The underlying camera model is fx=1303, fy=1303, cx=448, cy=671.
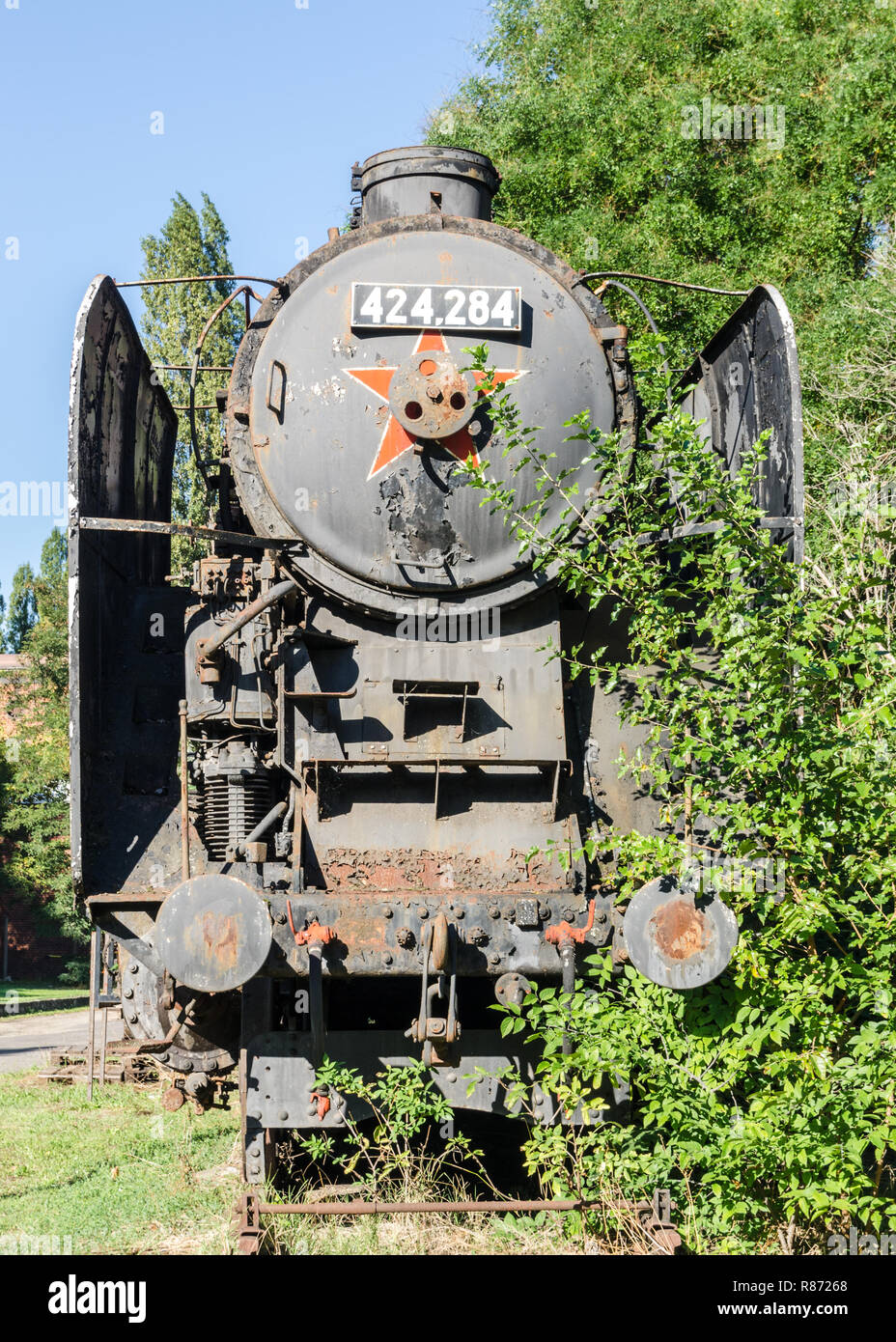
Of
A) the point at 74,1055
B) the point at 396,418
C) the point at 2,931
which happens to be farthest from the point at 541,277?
the point at 2,931

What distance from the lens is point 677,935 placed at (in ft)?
15.1

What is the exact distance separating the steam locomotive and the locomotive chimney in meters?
0.58

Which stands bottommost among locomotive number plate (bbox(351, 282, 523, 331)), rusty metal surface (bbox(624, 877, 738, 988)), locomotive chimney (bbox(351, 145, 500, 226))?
rusty metal surface (bbox(624, 877, 738, 988))

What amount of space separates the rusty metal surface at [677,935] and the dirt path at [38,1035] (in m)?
9.67

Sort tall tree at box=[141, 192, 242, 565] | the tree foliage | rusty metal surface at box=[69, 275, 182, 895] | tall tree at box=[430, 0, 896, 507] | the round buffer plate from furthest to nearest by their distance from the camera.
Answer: tall tree at box=[141, 192, 242, 565]
tall tree at box=[430, 0, 896, 507]
rusty metal surface at box=[69, 275, 182, 895]
the round buffer plate
the tree foliage

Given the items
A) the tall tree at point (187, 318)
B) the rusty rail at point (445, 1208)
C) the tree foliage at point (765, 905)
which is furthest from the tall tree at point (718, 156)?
the rusty rail at point (445, 1208)

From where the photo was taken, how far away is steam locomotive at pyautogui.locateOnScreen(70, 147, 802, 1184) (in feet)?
18.0

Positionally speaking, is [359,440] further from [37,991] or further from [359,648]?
[37,991]

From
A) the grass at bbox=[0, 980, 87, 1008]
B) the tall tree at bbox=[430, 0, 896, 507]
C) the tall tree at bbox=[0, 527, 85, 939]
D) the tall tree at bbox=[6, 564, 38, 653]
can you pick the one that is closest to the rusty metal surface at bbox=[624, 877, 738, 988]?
the tall tree at bbox=[430, 0, 896, 507]

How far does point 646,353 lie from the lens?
4.84 meters

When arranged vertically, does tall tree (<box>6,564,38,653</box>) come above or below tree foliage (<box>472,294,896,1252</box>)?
above

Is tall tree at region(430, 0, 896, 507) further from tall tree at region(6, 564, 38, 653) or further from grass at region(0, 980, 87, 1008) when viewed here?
tall tree at region(6, 564, 38, 653)

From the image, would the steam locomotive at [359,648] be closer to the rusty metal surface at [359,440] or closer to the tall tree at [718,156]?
the rusty metal surface at [359,440]

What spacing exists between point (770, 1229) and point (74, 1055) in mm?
9554
